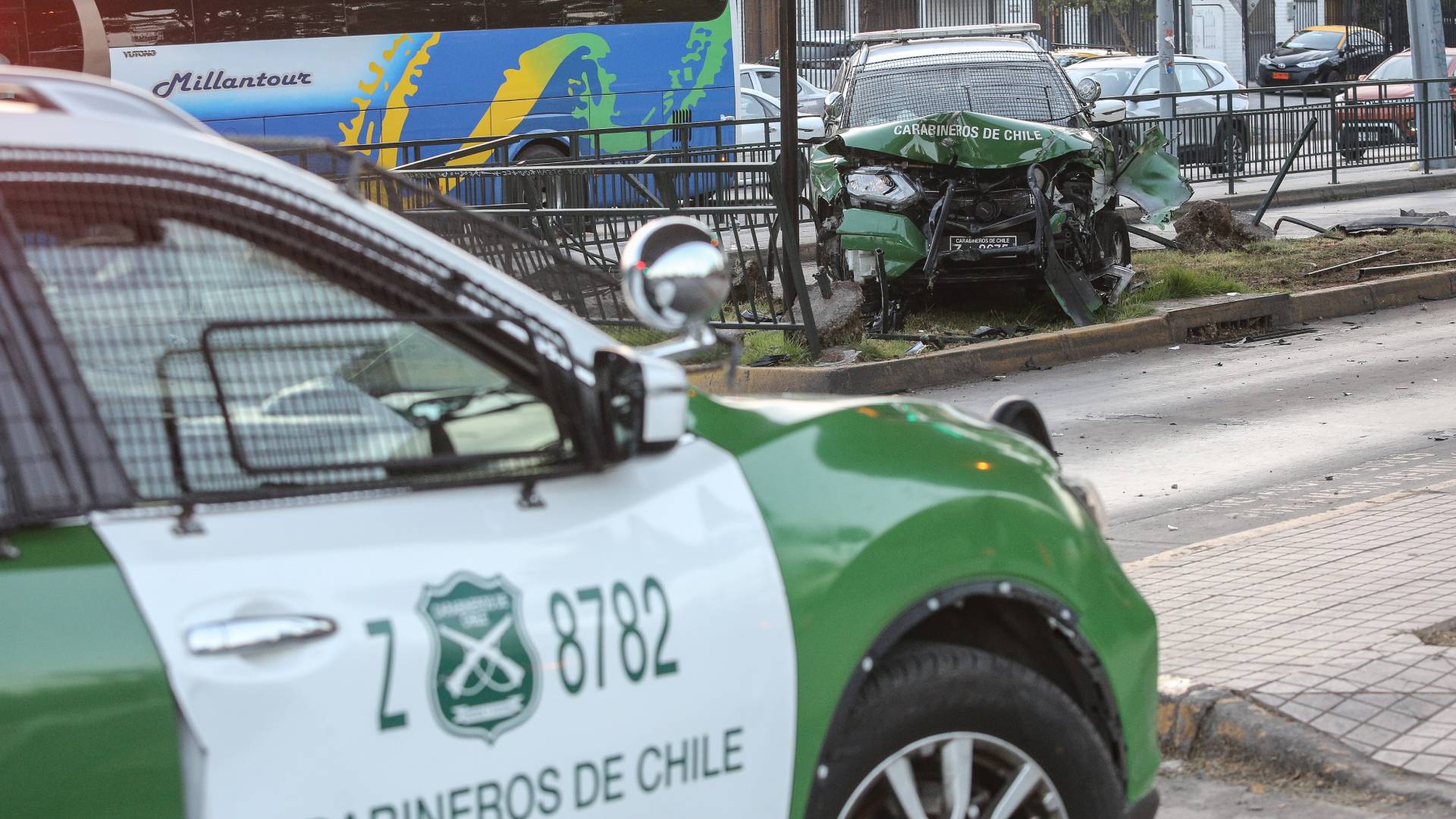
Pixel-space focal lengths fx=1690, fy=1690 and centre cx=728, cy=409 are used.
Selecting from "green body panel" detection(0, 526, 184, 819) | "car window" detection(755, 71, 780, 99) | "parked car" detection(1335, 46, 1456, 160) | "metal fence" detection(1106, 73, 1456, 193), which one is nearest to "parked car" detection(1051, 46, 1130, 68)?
"car window" detection(755, 71, 780, 99)

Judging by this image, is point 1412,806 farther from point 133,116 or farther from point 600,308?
point 133,116

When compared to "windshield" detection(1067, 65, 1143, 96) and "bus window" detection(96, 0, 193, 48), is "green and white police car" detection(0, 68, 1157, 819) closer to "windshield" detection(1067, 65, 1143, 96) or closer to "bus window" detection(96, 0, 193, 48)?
"bus window" detection(96, 0, 193, 48)

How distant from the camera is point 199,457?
230 centimetres

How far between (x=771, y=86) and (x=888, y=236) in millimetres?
19508

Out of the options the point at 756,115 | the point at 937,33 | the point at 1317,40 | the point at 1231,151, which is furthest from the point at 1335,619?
the point at 1317,40

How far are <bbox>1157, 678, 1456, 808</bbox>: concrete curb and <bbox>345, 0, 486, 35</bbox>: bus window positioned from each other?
57.0 feet

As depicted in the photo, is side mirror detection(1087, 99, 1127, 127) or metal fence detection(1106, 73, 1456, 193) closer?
side mirror detection(1087, 99, 1127, 127)

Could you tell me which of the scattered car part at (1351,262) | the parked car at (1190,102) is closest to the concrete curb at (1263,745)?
the parked car at (1190,102)

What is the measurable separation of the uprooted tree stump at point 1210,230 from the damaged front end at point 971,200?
3734 mm

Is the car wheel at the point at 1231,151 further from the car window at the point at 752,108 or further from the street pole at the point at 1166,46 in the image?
the car window at the point at 752,108

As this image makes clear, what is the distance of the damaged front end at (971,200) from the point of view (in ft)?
37.0

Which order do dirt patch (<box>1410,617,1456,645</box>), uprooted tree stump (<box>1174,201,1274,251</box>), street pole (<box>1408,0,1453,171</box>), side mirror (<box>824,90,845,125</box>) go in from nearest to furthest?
dirt patch (<box>1410,617,1456,645</box>), side mirror (<box>824,90,845,125</box>), uprooted tree stump (<box>1174,201,1274,251</box>), street pole (<box>1408,0,1453,171</box>)

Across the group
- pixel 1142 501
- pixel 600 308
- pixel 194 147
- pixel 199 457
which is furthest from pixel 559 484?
pixel 1142 501

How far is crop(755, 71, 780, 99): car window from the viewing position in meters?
29.5
